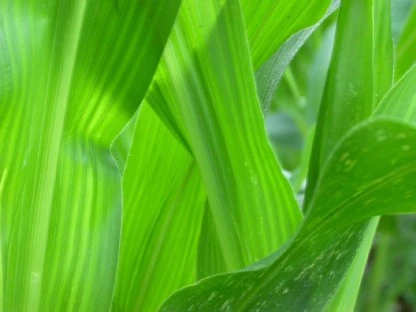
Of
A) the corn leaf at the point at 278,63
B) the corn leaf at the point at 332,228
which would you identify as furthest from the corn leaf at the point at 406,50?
the corn leaf at the point at 332,228

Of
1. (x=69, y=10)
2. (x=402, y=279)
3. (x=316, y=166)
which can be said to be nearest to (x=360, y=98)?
(x=316, y=166)

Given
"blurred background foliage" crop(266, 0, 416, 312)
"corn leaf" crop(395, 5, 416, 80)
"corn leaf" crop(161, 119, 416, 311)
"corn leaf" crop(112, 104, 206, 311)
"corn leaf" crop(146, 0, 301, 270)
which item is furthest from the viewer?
"blurred background foliage" crop(266, 0, 416, 312)

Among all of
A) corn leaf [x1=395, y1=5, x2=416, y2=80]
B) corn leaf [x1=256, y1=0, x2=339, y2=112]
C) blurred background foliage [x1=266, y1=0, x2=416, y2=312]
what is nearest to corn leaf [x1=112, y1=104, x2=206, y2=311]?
corn leaf [x1=256, y1=0, x2=339, y2=112]

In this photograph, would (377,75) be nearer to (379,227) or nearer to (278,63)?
(278,63)

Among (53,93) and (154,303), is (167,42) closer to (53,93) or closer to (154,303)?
(53,93)

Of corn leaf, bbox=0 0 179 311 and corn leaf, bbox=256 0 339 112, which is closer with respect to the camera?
corn leaf, bbox=0 0 179 311

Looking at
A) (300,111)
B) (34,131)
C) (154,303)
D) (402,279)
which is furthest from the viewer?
(300,111)

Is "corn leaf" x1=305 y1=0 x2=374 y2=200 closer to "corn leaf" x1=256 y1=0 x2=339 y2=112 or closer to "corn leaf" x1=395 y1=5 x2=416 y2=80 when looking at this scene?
"corn leaf" x1=256 y1=0 x2=339 y2=112
